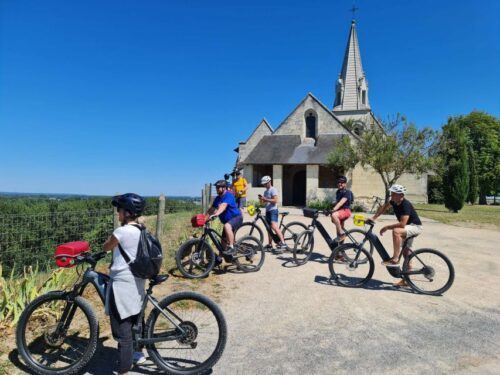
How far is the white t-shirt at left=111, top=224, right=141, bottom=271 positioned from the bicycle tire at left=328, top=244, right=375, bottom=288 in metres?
3.90

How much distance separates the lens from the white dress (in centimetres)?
279

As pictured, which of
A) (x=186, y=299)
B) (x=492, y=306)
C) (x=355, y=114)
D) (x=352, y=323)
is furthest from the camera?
(x=355, y=114)

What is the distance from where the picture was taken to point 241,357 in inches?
134

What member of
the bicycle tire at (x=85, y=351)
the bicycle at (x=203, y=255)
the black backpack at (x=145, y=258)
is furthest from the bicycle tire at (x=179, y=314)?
the bicycle at (x=203, y=255)

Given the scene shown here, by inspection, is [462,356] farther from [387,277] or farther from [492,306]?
[387,277]

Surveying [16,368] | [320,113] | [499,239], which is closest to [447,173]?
[320,113]

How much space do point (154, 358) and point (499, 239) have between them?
12.3m

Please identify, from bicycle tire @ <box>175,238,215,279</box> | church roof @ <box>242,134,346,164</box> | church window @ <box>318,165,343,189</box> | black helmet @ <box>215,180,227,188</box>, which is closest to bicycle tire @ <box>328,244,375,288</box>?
bicycle tire @ <box>175,238,215,279</box>

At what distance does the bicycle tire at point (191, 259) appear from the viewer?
5.93 meters

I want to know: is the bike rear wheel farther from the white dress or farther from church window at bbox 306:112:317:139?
church window at bbox 306:112:317:139

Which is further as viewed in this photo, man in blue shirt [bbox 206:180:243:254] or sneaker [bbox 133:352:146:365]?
man in blue shirt [bbox 206:180:243:254]

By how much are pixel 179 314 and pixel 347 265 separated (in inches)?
148

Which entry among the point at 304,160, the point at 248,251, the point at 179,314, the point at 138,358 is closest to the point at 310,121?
the point at 304,160

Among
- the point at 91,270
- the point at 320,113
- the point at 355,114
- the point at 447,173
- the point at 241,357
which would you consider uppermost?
the point at 355,114
